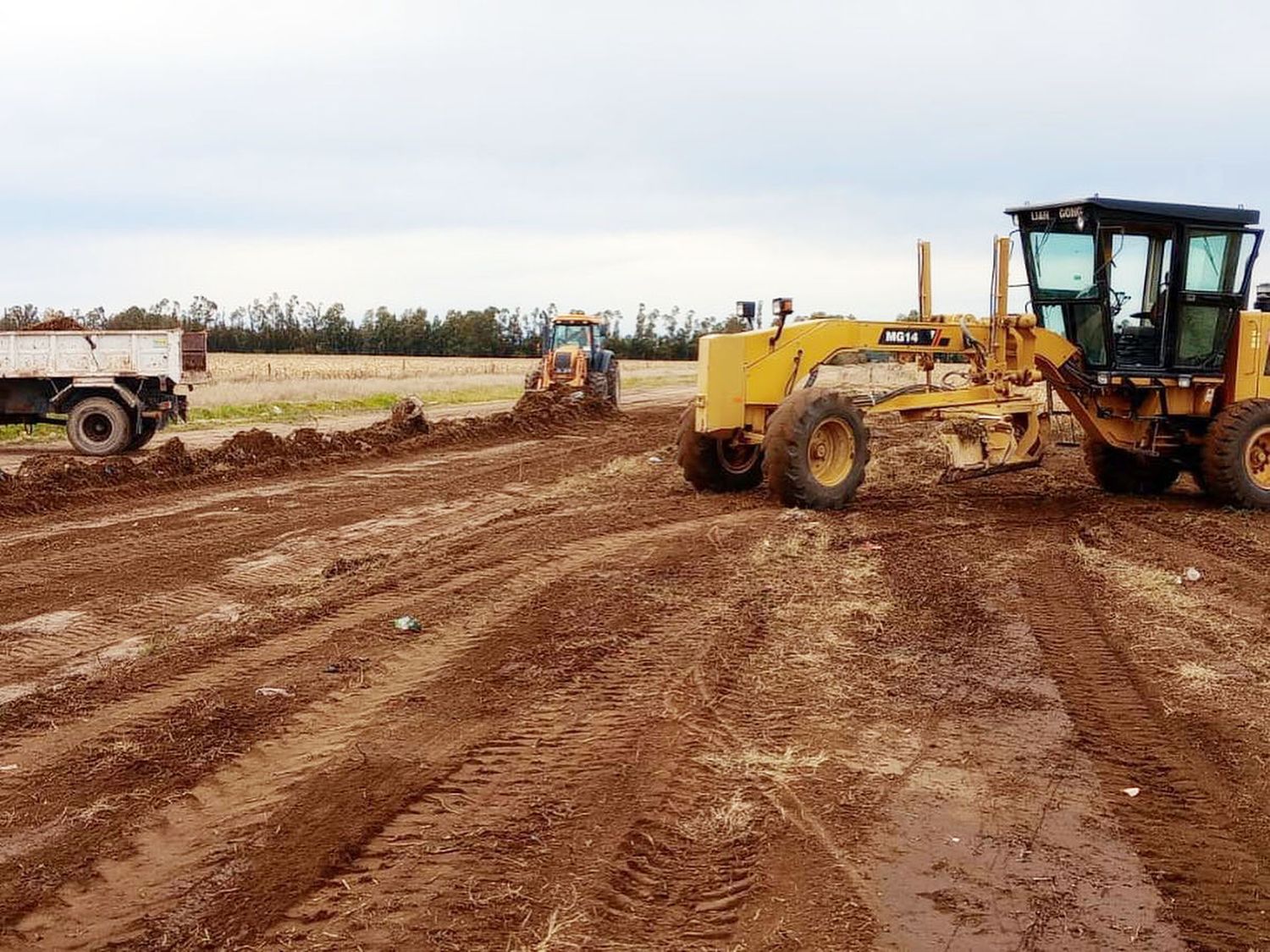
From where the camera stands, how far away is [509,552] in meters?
9.87

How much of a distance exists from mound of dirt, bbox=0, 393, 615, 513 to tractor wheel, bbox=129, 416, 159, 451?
1.58 m

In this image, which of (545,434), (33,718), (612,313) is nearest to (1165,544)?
(33,718)

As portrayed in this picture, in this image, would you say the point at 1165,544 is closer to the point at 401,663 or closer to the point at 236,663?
the point at 401,663

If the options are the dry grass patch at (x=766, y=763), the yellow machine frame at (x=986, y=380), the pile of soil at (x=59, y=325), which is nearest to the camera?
the dry grass patch at (x=766, y=763)

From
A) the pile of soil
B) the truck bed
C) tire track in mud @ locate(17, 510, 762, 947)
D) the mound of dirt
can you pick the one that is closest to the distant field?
the pile of soil

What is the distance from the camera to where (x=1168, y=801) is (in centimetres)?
507

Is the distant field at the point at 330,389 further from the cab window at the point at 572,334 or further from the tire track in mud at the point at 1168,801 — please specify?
the tire track in mud at the point at 1168,801

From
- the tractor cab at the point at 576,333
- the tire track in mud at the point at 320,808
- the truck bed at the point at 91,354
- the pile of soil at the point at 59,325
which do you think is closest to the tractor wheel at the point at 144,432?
the truck bed at the point at 91,354

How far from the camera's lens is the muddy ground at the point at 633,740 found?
4062 millimetres

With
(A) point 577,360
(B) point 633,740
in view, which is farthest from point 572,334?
(B) point 633,740

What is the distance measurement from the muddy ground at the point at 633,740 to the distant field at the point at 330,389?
637 inches

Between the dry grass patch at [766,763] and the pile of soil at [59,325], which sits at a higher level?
the pile of soil at [59,325]

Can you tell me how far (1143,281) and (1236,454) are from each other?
2040mm

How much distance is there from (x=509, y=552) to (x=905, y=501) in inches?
194
